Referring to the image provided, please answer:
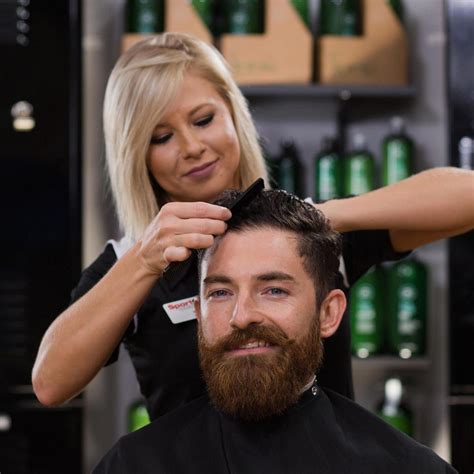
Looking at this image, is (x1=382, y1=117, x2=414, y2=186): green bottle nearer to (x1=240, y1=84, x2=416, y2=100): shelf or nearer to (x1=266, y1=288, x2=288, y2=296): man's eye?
(x1=240, y1=84, x2=416, y2=100): shelf

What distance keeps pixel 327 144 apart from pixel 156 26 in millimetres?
902

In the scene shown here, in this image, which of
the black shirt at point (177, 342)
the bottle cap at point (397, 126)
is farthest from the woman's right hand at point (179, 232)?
the bottle cap at point (397, 126)

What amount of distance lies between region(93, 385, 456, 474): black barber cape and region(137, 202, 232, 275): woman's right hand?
387 millimetres

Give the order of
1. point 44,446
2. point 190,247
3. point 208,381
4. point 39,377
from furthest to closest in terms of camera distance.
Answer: point 44,446, point 39,377, point 208,381, point 190,247

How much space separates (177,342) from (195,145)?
1.41 feet

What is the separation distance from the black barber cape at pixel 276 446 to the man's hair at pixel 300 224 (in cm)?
28

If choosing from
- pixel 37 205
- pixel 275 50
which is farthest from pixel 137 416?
pixel 275 50

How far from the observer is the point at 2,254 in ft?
13.3

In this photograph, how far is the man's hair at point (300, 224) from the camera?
1.87m

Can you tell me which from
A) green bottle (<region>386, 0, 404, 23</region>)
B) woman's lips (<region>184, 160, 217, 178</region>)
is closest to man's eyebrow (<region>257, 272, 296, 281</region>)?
woman's lips (<region>184, 160, 217, 178</region>)

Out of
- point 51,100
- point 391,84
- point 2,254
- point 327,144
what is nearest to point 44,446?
point 2,254

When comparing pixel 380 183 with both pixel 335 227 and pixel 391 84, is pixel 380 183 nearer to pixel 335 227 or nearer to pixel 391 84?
pixel 391 84

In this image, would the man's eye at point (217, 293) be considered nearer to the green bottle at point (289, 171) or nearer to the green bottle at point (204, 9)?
the green bottle at point (289, 171)

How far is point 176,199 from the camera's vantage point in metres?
2.19
